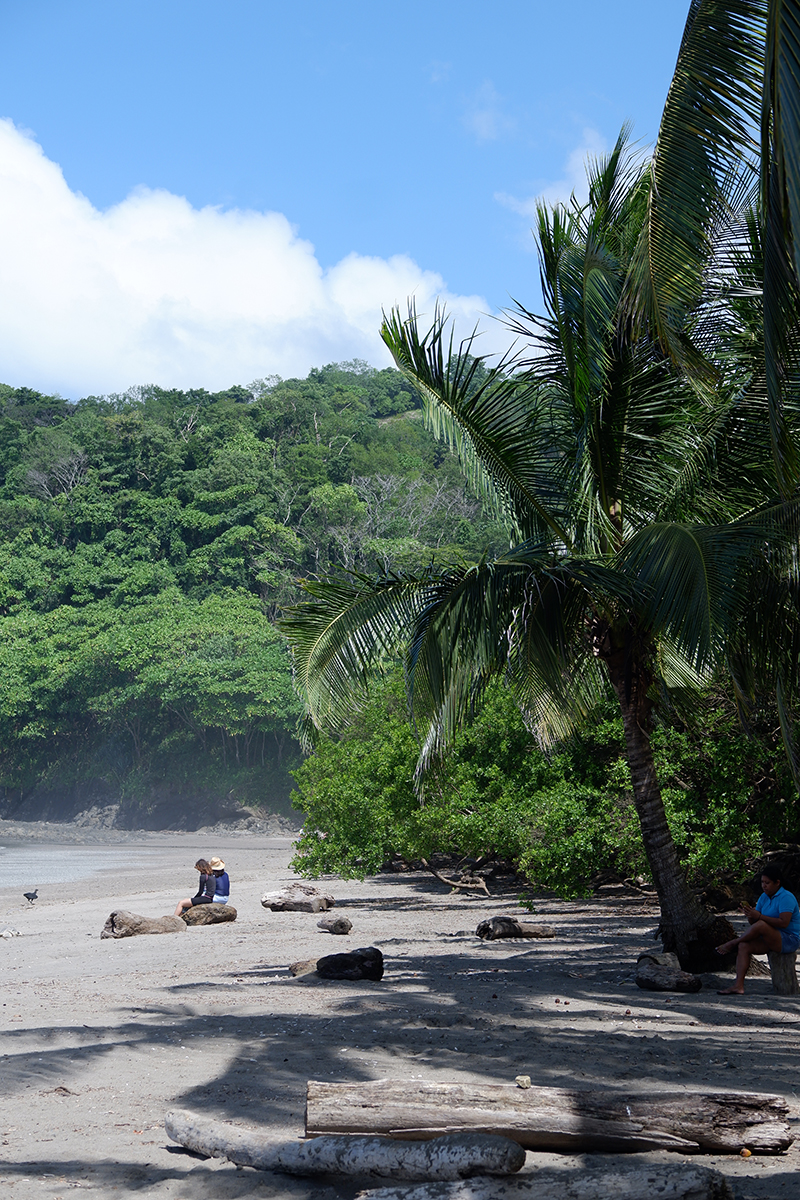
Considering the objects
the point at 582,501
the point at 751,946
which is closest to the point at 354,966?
the point at 751,946

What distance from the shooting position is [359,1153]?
3.67 meters

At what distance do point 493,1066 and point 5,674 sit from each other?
189ft

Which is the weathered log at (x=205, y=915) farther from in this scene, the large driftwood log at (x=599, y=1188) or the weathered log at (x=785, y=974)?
the large driftwood log at (x=599, y=1188)

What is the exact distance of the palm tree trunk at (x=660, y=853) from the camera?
913 centimetres

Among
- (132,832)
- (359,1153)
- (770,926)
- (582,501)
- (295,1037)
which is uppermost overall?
(582,501)

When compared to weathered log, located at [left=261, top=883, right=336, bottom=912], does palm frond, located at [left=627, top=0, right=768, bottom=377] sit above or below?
above

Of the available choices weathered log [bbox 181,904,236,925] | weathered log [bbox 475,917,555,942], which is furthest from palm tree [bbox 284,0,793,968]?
weathered log [bbox 181,904,236,925]

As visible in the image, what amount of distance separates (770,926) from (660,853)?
5.09 feet

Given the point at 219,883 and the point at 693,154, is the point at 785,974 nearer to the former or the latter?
the point at 693,154

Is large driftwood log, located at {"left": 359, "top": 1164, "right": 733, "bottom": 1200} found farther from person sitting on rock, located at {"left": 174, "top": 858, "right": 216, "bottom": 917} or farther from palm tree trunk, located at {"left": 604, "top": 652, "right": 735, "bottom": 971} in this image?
person sitting on rock, located at {"left": 174, "top": 858, "right": 216, "bottom": 917}

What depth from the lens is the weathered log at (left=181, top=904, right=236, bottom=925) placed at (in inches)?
568

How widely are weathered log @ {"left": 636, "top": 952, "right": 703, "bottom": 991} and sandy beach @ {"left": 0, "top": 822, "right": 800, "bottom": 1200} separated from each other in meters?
0.16

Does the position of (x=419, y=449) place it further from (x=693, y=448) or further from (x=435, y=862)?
(x=693, y=448)

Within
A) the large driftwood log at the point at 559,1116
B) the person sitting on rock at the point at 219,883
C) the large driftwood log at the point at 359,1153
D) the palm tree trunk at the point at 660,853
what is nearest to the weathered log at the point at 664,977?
the palm tree trunk at the point at 660,853
